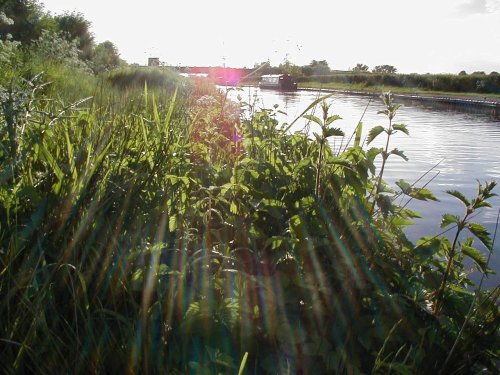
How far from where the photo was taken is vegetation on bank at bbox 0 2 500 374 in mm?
1735

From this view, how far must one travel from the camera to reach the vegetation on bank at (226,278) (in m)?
1.74

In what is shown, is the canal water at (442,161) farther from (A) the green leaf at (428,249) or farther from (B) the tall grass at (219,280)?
(B) the tall grass at (219,280)

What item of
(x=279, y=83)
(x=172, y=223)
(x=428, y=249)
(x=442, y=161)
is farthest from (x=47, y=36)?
(x=279, y=83)

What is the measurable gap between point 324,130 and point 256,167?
0.44 metres

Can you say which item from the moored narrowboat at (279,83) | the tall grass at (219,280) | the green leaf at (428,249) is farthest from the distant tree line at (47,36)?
the moored narrowboat at (279,83)

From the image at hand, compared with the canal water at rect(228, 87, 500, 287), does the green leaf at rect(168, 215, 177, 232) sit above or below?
above

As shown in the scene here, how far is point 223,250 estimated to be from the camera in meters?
2.17

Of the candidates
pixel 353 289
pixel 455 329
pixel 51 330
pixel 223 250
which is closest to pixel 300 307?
pixel 353 289

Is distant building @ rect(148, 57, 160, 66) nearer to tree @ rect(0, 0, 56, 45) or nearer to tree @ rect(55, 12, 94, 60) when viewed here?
tree @ rect(0, 0, 56, 45)

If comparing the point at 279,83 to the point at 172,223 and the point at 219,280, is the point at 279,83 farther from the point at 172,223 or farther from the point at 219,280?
the point at 219,280

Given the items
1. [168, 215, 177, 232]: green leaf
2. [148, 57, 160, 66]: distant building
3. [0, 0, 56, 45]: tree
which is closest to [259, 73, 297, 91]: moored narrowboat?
[0, 0, 56, 45]: tree

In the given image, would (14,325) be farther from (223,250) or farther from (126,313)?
(223,250)

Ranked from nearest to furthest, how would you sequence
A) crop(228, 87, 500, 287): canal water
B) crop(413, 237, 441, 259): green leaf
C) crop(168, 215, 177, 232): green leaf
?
1. crop(413, 237, 441, 259): green leaf
2. crop(168, 215, 177, 232): green leaf
3. crop(228, 87, 500, 287): canal water

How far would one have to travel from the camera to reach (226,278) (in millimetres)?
2025
